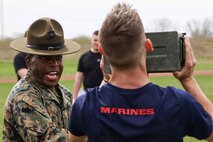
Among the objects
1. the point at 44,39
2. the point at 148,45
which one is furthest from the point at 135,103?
the point at 44,39

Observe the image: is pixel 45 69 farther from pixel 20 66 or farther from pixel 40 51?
pixel 20 66

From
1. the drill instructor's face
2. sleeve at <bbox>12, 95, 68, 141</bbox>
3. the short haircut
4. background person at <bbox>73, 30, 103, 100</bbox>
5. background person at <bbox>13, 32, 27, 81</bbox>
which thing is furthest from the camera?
background person at <bbox>73, 30, 103, 100</bbox>

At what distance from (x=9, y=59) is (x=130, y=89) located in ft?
164

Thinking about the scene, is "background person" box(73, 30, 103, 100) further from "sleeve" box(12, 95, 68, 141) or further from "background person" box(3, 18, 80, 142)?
"sleeve" box(12, 95, 68, 141)

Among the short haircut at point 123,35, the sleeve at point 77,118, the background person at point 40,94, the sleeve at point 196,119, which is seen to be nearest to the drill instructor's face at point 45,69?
the background person at point 40,94

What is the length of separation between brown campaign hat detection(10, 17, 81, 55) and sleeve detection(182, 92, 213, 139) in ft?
4.53

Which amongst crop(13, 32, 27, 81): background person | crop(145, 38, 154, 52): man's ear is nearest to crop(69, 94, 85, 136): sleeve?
crop(145, 38, 154, 52): man's ear

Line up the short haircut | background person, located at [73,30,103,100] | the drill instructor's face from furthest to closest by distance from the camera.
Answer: background person, located at [73,30,103,100], the drill instructor's face, the short haircut

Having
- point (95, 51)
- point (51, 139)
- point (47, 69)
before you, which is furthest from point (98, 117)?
point (95, 51)

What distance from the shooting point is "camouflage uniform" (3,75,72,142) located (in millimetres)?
3072

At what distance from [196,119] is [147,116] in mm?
237

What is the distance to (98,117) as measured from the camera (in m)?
2.36

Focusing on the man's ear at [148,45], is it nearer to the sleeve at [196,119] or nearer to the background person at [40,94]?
the sleeve at [196,119]

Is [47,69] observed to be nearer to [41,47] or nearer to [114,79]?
[41,47]
